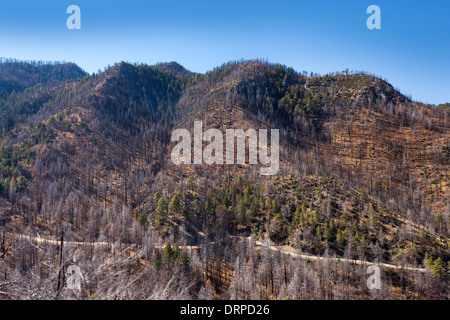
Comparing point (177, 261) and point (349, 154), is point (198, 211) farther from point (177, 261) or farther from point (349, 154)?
point (349, 154)

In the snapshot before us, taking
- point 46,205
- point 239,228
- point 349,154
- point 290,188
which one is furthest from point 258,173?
point 46,205

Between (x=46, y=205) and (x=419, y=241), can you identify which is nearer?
(x=419, y=241)

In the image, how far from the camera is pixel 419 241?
6100 cm

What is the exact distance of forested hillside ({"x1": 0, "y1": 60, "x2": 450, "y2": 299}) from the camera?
171 feet

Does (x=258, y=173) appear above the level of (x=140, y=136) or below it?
below

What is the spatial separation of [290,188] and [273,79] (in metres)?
119

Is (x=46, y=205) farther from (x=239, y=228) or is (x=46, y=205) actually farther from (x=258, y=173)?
(x=258, y=173)

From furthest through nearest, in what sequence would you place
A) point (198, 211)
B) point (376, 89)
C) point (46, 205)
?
1. point (376, 89)
2. point (46, 205)
3. point (198, 211)

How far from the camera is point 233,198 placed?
83750 millimetres

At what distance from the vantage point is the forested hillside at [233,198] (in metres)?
52.2

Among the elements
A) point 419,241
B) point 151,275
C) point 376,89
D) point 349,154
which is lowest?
point 151,275

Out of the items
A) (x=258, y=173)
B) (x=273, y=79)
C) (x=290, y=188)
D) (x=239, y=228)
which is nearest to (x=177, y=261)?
(x=239, y=228)

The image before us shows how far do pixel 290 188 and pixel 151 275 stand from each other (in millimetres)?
52031
